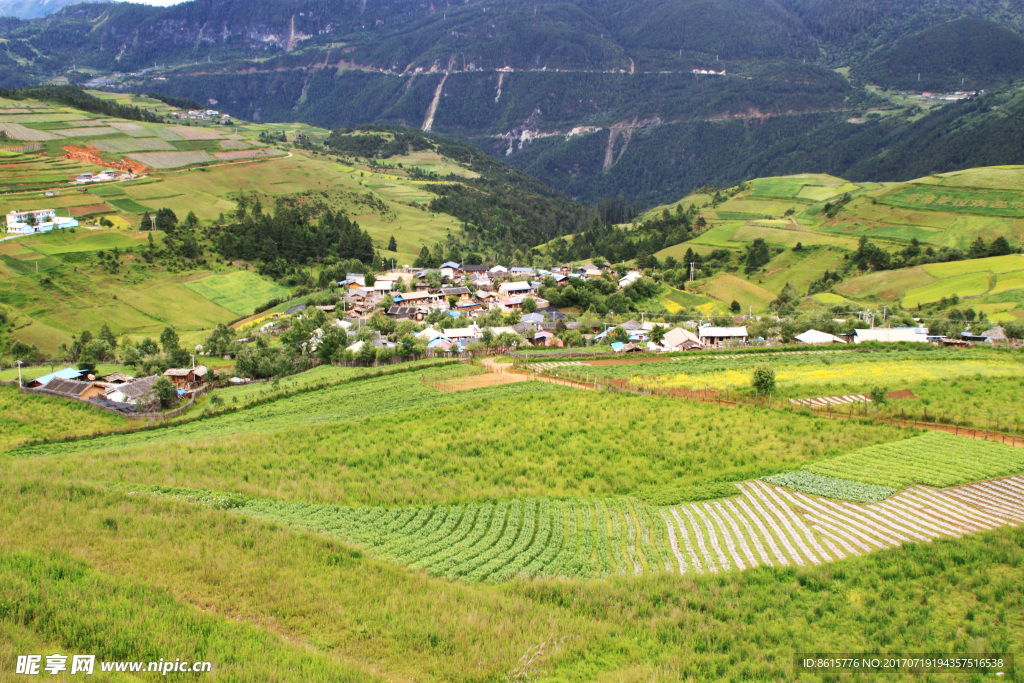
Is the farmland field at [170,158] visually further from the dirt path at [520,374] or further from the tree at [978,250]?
the tree at [978,250]

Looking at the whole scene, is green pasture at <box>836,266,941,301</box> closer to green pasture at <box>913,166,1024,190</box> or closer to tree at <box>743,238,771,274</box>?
tree at <box>743,238,771,274</box>

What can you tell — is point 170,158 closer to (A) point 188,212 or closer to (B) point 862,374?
(A) point 188,212

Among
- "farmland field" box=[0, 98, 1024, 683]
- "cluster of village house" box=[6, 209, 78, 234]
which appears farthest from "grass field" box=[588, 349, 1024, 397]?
"cluster of village house" box=[6, 209, 78, 234]

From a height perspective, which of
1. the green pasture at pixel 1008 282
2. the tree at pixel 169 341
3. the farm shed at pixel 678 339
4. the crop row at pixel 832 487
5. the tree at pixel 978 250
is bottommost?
the tree at pixel 169 341

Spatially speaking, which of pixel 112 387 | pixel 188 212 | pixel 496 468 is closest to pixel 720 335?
pixel 496 468

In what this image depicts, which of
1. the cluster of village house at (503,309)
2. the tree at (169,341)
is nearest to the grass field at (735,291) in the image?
the cluster of village house at (503,309)
